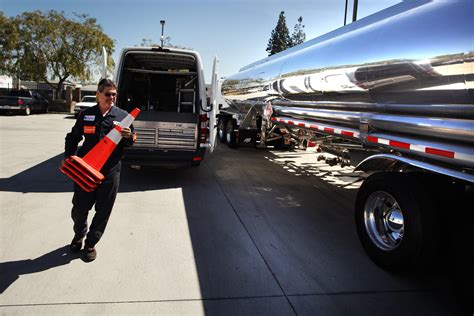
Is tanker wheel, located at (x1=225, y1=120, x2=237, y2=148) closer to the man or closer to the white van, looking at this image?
the white van

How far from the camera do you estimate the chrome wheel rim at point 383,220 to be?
3.63 meters

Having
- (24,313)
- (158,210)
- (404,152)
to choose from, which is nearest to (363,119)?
(404,152)

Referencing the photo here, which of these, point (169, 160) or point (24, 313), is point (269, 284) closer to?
point (24, 313)

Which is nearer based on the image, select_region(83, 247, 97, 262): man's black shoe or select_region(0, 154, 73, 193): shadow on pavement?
select_region(83, 247, 97, 262): man's black shoe

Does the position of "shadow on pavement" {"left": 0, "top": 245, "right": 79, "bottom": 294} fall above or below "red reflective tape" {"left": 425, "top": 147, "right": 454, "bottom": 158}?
below

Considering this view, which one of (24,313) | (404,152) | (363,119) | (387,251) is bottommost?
(24,313)

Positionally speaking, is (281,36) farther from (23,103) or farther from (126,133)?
(126,133)

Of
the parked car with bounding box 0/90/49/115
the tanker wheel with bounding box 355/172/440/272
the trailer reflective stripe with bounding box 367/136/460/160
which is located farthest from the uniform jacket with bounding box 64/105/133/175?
the parked car with bounding box 0/90/49/115

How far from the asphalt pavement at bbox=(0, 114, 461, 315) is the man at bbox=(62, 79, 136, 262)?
10.7 inches

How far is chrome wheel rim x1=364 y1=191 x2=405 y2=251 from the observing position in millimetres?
3633

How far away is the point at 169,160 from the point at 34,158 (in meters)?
3.91

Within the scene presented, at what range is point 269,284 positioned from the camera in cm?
337

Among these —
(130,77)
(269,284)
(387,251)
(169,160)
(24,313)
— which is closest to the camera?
(24,313)

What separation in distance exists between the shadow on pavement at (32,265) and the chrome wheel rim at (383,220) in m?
3.03
